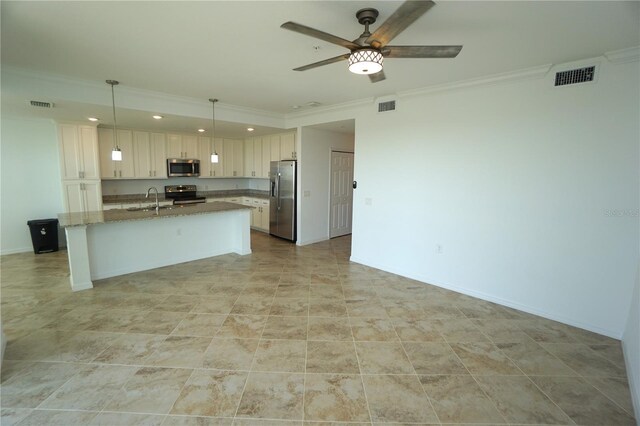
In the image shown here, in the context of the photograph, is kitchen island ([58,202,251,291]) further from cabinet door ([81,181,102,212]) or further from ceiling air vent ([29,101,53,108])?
cabinet door ([81,181,102,212])

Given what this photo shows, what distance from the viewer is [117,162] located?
6.04 m

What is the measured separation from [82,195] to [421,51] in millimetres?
6490

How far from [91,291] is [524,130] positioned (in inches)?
223

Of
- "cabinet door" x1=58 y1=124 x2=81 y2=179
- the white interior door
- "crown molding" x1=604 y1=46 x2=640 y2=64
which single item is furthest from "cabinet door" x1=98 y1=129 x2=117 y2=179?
"crown molding" x1=604 y1=46 x2=640 y2=64

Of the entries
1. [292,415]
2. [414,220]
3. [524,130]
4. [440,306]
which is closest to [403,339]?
[440,306]

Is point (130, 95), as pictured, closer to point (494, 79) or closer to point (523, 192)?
point (494, 79)

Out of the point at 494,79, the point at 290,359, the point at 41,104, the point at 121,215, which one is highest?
the point at 494,79

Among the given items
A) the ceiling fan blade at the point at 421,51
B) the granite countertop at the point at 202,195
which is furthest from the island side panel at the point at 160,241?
the ceiling fan blade at the point at 421,51

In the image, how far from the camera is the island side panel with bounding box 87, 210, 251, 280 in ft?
13.5

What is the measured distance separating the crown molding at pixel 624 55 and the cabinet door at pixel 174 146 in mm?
7277

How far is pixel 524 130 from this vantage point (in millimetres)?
3248

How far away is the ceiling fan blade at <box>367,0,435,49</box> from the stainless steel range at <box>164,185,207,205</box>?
602 cm

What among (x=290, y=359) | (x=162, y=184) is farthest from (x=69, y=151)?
(x=290, y=359)

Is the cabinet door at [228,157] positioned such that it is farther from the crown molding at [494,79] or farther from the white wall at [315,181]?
the crown molding at [494,79]
